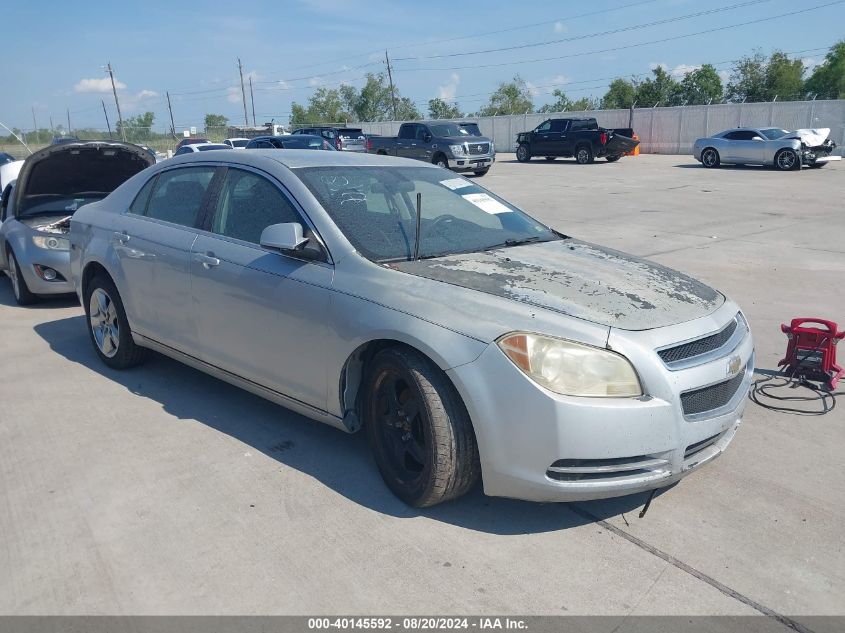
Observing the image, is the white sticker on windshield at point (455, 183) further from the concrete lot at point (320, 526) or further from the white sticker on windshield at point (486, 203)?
the concrete lot at point (320, 526)

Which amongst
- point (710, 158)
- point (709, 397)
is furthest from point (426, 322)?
point (710, 158)

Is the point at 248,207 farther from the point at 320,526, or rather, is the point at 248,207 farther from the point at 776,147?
the point at 776,147

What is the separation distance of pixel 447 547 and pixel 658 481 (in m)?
0.95

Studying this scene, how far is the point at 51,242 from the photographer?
305 inches

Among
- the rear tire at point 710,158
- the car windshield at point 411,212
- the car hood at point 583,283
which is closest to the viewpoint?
the car hood at point 583,283

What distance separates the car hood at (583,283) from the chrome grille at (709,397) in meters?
0.33

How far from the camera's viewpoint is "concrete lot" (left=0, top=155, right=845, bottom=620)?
2881 millimetres

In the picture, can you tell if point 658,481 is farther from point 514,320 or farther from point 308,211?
point 308,211

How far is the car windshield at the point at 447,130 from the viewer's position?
84.3 ft

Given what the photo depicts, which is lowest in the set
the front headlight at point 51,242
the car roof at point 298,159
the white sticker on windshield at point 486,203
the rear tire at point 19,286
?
the rear tire at point 19,286

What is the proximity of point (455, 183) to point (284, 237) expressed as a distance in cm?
144

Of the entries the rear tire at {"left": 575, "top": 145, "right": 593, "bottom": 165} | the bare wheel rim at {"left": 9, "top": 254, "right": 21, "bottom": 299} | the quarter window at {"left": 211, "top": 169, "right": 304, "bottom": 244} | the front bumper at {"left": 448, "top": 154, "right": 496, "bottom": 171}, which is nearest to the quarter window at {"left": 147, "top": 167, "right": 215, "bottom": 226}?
the quarter window at {"left": 211, "top": 169, "right": 304, "bottom": 244}

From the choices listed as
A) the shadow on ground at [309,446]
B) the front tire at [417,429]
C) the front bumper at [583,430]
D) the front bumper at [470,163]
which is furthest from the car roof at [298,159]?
the front bumper at [470,163]

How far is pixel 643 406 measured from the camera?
3037mm
